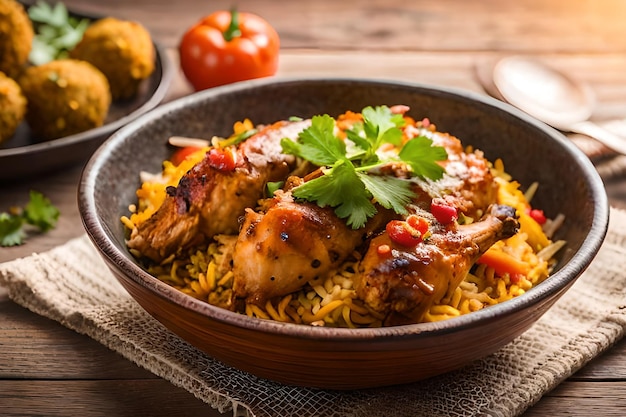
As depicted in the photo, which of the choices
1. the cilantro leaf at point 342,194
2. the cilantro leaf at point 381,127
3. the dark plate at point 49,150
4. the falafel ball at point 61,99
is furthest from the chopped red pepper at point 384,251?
the falafel ball at point 61,99

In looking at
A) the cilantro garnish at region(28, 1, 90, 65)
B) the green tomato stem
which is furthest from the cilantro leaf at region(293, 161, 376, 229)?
the cilantro garnish at region(28, 1, 90, 65)

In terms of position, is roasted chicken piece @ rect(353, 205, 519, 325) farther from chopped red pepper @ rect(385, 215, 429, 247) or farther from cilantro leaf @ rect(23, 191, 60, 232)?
cilantro leaf @ rect(23, 191, 60, 232)

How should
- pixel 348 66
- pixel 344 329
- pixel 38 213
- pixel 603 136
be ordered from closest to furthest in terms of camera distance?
pixel 344 329 → pixel 38 213 → pixel 603 136 → pixel 348 66

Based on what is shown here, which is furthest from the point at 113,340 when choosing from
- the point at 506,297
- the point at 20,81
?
the point at 20,81

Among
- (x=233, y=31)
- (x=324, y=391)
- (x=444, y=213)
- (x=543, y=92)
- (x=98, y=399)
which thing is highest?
(x=444, y=213)

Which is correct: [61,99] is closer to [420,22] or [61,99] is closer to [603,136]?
[603,136]

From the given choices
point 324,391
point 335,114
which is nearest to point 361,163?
point 324,391

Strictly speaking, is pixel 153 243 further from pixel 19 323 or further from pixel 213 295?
pixel 19 323
